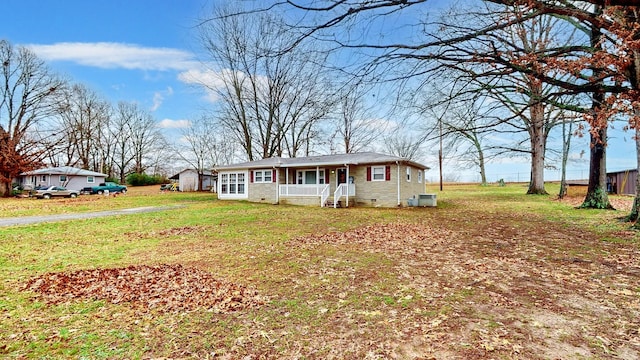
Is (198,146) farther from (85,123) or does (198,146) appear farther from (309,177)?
(309,177)

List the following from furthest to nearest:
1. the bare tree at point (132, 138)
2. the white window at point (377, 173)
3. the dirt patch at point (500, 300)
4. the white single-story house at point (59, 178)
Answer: the bare tree at point (132, 138) < the white single-story house at point (59, 178) < the white window at point (377, 173) < the dirt patch at point (500, 300)

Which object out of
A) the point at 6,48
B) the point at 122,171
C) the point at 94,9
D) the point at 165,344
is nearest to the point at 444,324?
the point at 165,344

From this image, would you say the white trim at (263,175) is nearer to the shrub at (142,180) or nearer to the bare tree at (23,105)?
the bare tree at (23,105)

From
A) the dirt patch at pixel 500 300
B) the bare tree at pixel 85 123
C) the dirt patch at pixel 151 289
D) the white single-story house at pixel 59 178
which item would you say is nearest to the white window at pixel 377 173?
the dirt patch at pixel 500 300

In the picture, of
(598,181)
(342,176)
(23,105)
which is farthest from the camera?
(23,105)

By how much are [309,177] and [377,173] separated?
16.7ft

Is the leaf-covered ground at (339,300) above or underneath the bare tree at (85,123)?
underneath

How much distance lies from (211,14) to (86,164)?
1986 inches

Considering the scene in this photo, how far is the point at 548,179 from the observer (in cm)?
4262

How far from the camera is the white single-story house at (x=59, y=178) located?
107 ft

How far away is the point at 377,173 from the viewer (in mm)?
18484

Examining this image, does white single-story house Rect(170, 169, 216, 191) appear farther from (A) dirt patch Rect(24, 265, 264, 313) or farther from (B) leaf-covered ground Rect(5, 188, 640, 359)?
(A) dirt patch Rect(24, 265, 264, 313)

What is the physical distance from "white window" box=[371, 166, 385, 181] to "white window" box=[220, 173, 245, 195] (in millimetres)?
10259

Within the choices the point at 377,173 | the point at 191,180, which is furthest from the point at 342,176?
the point at 191,180
